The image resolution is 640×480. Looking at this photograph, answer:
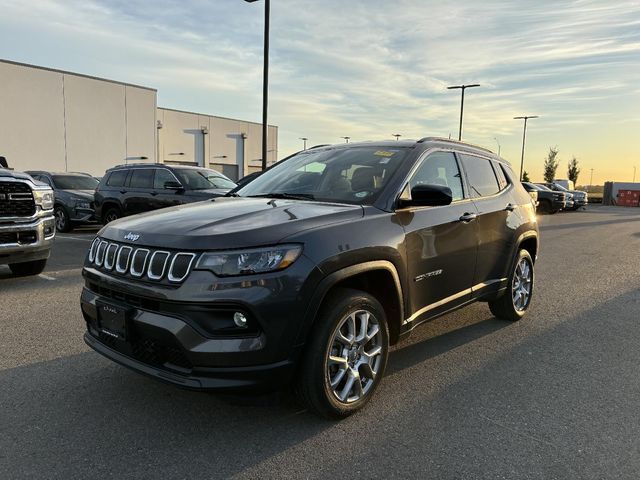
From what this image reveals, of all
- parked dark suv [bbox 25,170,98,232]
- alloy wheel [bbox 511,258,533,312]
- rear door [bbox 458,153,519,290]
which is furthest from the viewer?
parked dark suv [bbox 25,170,98,232]

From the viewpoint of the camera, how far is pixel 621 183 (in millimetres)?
49719

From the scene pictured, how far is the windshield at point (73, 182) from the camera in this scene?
14.2m

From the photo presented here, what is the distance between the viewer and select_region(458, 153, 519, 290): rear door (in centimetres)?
456

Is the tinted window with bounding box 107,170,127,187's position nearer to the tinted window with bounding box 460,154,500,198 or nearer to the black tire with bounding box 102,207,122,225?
the black tire with bounding box 102,207,122,225

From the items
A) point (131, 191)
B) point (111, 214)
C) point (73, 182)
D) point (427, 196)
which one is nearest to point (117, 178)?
point (131, 191)

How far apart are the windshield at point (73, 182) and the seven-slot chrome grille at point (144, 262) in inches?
488

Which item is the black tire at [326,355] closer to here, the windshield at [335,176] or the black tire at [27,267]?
the windshield at [335,176]

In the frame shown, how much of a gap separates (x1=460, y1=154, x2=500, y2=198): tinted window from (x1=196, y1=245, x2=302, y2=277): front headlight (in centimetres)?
247

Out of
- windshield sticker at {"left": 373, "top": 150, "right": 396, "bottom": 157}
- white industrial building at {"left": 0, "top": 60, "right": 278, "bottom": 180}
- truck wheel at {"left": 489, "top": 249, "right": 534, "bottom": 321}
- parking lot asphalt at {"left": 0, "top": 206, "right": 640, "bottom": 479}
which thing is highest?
white industrial building at {"left": 0, "top": 60, "right": 278, "bottom": 180}

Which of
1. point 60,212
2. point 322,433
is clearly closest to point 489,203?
point 322,433

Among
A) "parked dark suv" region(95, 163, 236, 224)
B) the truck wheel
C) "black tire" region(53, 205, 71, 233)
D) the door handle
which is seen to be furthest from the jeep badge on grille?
"black tire" region(53, 205, 71, 233)

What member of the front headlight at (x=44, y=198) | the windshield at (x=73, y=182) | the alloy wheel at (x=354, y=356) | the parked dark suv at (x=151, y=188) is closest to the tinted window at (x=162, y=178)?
the parked dark suv at (x=151, y=188)

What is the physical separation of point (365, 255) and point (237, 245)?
835 mm

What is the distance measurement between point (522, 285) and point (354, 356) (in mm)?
Answer: 3085
